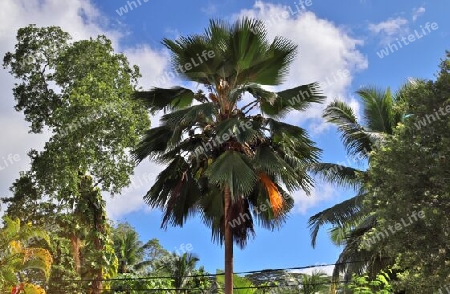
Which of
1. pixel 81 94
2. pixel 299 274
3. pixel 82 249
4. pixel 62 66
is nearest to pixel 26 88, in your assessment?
pixel 62 66

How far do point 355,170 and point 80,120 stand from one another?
896 cm

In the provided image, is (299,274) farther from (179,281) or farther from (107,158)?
(107,158)

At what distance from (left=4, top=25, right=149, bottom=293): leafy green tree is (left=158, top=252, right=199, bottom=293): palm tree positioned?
8.70m

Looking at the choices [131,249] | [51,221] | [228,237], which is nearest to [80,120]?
[51,221]

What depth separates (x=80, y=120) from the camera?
686 inches

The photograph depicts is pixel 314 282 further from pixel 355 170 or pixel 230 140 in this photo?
pixel 230 140

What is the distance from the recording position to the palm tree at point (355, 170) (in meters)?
13.5

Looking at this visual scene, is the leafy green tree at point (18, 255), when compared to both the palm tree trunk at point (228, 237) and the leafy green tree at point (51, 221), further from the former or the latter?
the palm tree trunk at point (228, 237)

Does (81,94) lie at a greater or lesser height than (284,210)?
greater

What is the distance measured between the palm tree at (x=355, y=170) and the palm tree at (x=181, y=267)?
15129mm

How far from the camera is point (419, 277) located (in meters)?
8.35

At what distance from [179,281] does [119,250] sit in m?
7.13

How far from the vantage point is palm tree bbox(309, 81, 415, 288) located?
1354 cm

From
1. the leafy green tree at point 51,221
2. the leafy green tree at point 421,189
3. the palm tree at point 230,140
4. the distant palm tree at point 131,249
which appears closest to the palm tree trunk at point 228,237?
the palm tree at point 230,140
